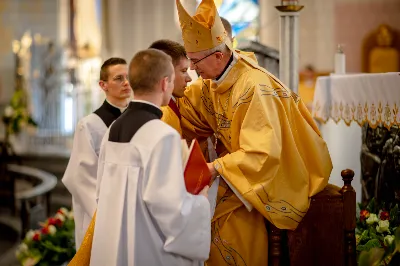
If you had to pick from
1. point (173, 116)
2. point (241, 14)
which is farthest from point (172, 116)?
point (241, 14)

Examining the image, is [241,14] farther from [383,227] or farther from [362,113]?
[383,227]

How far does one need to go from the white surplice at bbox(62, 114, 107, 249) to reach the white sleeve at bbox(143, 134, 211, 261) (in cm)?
127

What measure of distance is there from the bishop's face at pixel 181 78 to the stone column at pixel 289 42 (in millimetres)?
1587

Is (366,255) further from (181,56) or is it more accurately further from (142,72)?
(181,56)

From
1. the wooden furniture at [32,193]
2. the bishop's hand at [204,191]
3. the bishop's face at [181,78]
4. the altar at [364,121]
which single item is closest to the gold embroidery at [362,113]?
the altar at [364,121]

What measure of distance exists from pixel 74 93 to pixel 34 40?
223 cm

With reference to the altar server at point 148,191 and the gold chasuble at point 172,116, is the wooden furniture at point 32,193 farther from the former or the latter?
the altar server at point 148,191

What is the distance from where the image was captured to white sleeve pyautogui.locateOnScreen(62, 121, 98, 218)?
4121 mm

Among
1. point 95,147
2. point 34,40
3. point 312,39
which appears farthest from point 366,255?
point 34,40

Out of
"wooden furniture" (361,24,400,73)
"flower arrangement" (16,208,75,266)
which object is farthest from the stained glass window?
"flower arrangement" (16,208,75,266)

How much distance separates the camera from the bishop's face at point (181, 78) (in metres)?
3.65

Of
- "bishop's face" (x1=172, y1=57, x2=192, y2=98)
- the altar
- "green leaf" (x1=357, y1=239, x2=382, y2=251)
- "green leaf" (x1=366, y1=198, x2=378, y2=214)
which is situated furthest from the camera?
"green leaf" (x1=366, y1=198, x2=378, y2=214)

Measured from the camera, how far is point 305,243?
347 cm

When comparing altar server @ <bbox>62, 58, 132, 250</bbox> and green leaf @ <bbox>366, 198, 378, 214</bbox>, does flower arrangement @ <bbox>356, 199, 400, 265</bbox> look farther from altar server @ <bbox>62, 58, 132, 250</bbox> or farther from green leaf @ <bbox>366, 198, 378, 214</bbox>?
altar server @ <bbox>62, 58, 132, 250</bbox>
